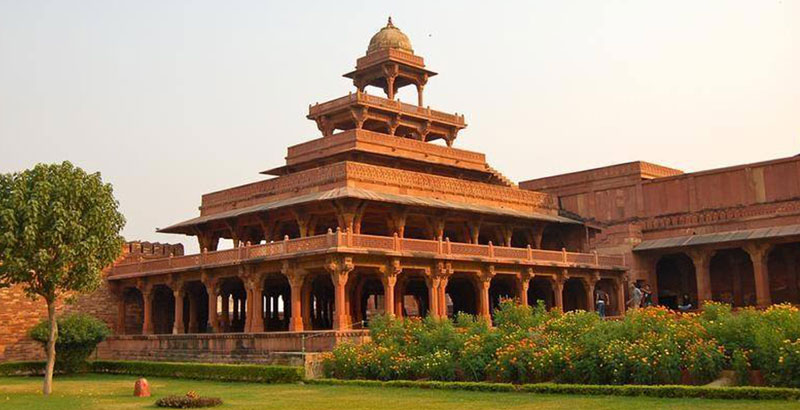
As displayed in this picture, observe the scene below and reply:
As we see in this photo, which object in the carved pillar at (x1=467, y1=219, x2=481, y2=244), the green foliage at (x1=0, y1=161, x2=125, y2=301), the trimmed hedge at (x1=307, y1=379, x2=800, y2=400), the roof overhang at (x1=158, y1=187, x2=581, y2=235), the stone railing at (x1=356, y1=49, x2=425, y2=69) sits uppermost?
the stone railing at (x1=356, y1=49, x2=425, y2=69)

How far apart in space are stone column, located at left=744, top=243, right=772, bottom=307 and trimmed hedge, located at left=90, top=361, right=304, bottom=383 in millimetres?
23069

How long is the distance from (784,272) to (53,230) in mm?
31923

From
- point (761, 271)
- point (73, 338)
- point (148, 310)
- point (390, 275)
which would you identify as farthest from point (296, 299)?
point (761, 271)

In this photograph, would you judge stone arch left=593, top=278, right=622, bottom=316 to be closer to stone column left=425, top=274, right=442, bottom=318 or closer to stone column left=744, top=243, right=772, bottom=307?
stone column left=744, top=243, right=772, bottom=307

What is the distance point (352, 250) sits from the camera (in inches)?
1299

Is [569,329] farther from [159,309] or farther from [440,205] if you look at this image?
[159,309]

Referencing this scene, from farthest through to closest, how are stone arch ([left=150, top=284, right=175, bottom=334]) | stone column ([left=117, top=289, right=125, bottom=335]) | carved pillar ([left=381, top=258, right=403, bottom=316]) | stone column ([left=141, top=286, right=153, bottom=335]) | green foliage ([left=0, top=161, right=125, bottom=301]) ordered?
stone arch ([left=150, top=284, right=175, bottom=334]) < stone column ([left=117, top=289, right=125, bottom=335]) < stone column ([left=141, top=286, right=153, bottom=335]) < carved pillar ([left=381, top=258, right=403, bottom=316]) < green foliage ([left=0, top=161, right=125, bottom=301])

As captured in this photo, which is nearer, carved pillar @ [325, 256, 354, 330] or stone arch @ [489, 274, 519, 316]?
carved pillar @ [325, 256, 354, 330]

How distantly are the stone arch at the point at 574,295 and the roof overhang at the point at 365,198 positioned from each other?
3.02 meters

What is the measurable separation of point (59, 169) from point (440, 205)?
16.7m

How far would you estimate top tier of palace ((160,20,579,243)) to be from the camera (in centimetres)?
3778

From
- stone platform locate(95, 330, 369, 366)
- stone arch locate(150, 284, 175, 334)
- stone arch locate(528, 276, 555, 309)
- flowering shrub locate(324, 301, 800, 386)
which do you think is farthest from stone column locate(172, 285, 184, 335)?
stone arch locate(528, 276, 555, 309)

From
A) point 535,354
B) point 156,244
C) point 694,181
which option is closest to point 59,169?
point 535,354

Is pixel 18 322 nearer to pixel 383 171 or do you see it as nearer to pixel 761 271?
pixel 383 171
